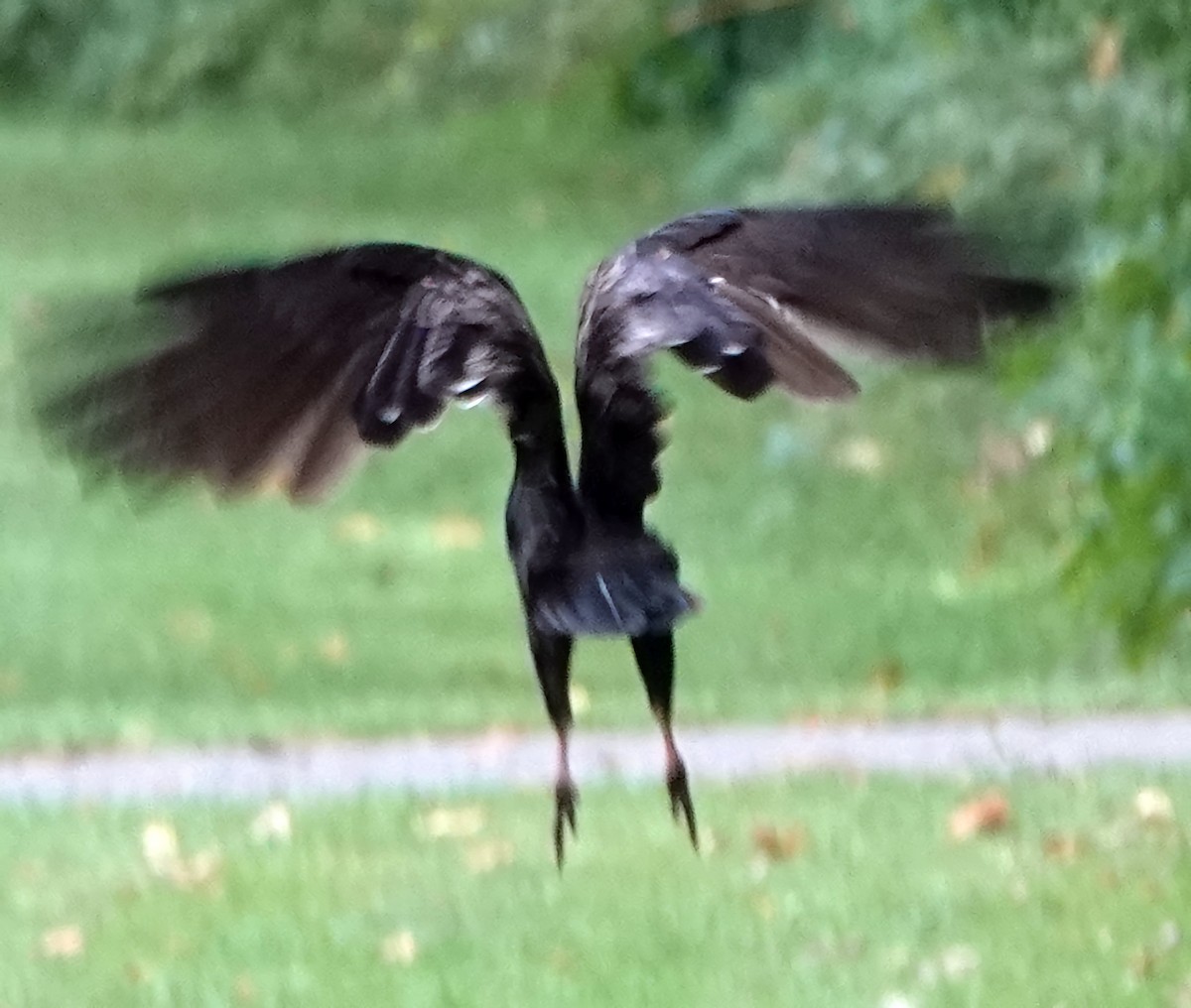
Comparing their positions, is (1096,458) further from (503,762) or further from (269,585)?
(269,585)

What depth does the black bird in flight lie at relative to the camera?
2.18 meters

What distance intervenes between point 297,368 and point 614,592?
0.48 m

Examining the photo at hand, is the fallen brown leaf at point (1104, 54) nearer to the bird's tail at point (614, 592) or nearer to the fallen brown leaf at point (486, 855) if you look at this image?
the fallen brown leaf at point (486, 855)

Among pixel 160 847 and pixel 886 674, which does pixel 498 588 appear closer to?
pixel 886 674

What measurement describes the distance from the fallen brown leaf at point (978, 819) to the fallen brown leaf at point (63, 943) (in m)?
2.44

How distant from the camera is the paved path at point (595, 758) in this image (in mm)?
7609

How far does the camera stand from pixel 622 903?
6125 millimetres

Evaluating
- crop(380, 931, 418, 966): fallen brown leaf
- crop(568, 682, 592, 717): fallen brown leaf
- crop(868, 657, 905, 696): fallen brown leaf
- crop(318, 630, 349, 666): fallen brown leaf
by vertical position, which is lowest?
crop(868, 657, 905, 696): fallen brown leaf

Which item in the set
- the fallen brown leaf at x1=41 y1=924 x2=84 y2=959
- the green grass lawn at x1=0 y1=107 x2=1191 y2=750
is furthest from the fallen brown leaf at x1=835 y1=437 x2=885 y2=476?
the fallen brown leaf at x1=41 y1=924 x2=84 y2=959

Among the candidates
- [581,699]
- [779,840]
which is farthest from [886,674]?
[779,840]

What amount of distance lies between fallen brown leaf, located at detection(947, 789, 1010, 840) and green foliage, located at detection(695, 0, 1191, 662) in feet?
3.61

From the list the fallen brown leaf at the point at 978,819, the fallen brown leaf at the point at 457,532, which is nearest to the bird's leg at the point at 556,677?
the fallen brown leaf at the point at 978,819

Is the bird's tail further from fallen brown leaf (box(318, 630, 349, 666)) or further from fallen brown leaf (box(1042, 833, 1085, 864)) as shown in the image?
fallen brown leaf (box(318, 630, 349, 666))

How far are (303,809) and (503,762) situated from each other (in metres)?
0.91
